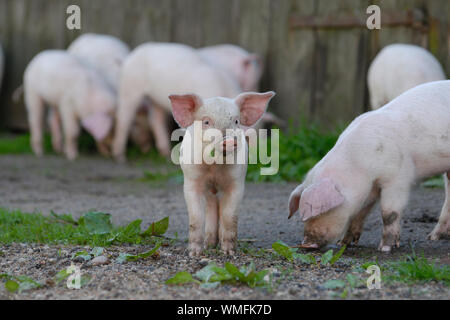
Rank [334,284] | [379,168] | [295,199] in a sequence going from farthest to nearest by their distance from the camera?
[295,199]
[379,168]
[334,284]

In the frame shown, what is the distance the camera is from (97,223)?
4.16m

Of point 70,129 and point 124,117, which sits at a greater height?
point 124,117

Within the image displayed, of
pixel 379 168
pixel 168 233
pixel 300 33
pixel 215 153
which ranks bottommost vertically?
pixel 168 233

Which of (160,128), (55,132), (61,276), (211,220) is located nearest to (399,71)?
(160,128)

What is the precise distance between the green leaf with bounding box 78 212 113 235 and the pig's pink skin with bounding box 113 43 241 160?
3.25m

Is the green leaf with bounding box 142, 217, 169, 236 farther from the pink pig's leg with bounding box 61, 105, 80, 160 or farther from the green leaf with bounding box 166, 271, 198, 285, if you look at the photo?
the pink pig's leg with bounding box 61, 105, 80, 160

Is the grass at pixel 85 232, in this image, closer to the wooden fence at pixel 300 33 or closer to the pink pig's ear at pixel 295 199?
the pink pig's ear at pixel 295 199

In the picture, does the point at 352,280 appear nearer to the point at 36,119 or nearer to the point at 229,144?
the point at 229,144

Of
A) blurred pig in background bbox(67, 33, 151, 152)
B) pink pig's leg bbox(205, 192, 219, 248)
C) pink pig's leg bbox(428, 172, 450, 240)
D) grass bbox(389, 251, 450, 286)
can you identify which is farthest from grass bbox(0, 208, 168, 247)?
blurred pig in background bbox(67, 33, 151, 152)

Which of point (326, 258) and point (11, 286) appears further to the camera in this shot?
point (326, 258)

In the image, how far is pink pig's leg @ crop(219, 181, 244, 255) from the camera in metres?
3.59

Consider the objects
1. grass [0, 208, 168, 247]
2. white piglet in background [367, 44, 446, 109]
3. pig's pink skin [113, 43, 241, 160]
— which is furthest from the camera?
pig's pink skin [113, 43, 241, 160]

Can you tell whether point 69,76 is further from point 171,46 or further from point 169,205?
Answer: point 169,205

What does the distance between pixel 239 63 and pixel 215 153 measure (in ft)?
15.6
